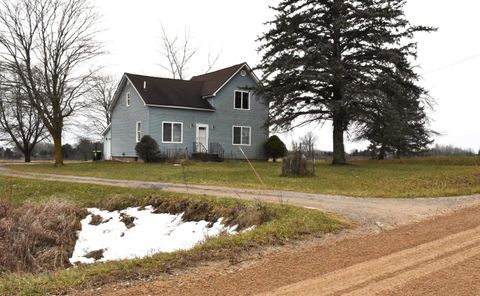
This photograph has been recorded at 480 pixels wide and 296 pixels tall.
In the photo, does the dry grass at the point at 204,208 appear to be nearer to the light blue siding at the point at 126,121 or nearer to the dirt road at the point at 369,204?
the dirt road at the point at 369,204

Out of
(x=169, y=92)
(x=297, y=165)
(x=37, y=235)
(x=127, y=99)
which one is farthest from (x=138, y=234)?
(x=127, y=99)

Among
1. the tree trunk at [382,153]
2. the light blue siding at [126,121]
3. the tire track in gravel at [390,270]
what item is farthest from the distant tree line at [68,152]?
the tire track in gravel at [390,270]

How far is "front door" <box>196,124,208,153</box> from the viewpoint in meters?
34.3

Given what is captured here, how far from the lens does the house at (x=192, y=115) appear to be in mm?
33125

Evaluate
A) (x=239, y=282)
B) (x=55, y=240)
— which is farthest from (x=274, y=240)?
(x=55, y=240)

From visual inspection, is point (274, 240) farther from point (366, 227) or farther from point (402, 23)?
point (402, 23)

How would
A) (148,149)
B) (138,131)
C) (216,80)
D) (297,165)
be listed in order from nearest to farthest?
(297,165), (148,149), (138,131), (216,80)

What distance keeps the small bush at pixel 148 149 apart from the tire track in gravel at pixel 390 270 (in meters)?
25.8

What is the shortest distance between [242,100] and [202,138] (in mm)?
4637

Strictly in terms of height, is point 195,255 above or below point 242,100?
below

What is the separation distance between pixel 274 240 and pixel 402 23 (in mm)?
23022

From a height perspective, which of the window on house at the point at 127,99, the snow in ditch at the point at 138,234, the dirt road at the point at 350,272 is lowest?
the snow in ditch at the point at 138,234

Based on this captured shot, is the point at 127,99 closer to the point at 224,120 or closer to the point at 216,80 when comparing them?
the point at 216,80

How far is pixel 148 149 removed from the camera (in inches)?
1235
